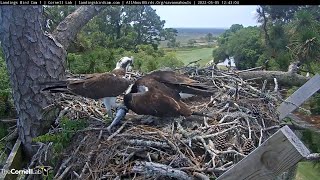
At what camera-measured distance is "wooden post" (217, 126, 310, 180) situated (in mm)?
1268

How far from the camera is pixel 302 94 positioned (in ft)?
9.97

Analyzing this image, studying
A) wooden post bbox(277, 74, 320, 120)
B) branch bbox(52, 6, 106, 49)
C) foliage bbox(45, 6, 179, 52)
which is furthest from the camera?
foliage bbox(45, 6, 179, 52)

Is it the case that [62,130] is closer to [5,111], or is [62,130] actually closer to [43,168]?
[43,168]

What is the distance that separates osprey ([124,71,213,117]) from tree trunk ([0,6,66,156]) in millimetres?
663

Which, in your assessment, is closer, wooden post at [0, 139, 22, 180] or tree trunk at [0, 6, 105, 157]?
wooden post at [0, 139, 22, 180]

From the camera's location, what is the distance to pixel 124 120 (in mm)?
2723

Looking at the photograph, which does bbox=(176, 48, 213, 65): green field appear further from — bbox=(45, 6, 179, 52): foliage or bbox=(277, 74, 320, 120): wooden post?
bbox=(277, 74, 320, 120): wooden post

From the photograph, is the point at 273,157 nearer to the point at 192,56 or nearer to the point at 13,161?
the point at 13,161

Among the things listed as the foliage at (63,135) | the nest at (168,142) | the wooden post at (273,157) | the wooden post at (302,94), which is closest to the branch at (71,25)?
the nest at (168,142)

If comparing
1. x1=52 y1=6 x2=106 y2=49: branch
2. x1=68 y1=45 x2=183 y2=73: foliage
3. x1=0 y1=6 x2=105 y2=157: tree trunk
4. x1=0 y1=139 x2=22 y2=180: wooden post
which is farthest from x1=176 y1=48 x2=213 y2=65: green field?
x1=0 y1=139 x2=22 y2=180: wooden post

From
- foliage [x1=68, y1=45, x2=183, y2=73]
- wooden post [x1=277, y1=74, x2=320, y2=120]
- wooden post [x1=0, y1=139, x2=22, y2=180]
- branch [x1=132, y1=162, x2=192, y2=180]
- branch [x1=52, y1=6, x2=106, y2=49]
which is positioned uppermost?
branch [x1=52, y1=6, x2=106, y2=49]

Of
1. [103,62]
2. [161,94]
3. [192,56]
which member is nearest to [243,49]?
[192,56]

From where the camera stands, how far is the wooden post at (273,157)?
1.27 m

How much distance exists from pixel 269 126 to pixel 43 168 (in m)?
1.78
